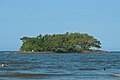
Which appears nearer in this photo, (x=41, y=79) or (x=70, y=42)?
(x=41, y=79)

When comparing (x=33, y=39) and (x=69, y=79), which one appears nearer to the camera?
(x=69, y=79)

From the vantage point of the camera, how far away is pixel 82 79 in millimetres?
37781

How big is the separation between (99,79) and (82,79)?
4.98ft

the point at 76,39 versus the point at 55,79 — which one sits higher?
the point at 76,39

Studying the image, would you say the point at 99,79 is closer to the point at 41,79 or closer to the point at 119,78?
the point at 119,78

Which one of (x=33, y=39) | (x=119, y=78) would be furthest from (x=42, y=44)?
(x=119, y=78)

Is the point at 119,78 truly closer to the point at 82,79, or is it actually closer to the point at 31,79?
the point at 82,79

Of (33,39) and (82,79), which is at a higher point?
(33,39)

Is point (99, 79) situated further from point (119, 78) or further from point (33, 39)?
point (33, 39)

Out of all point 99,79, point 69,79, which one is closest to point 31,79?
point 69,79

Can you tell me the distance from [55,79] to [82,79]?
2.42 meters

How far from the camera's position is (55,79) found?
3772 cm

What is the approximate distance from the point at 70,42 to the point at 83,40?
6.27 meters

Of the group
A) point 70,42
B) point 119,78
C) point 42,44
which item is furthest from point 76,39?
point 119,78
